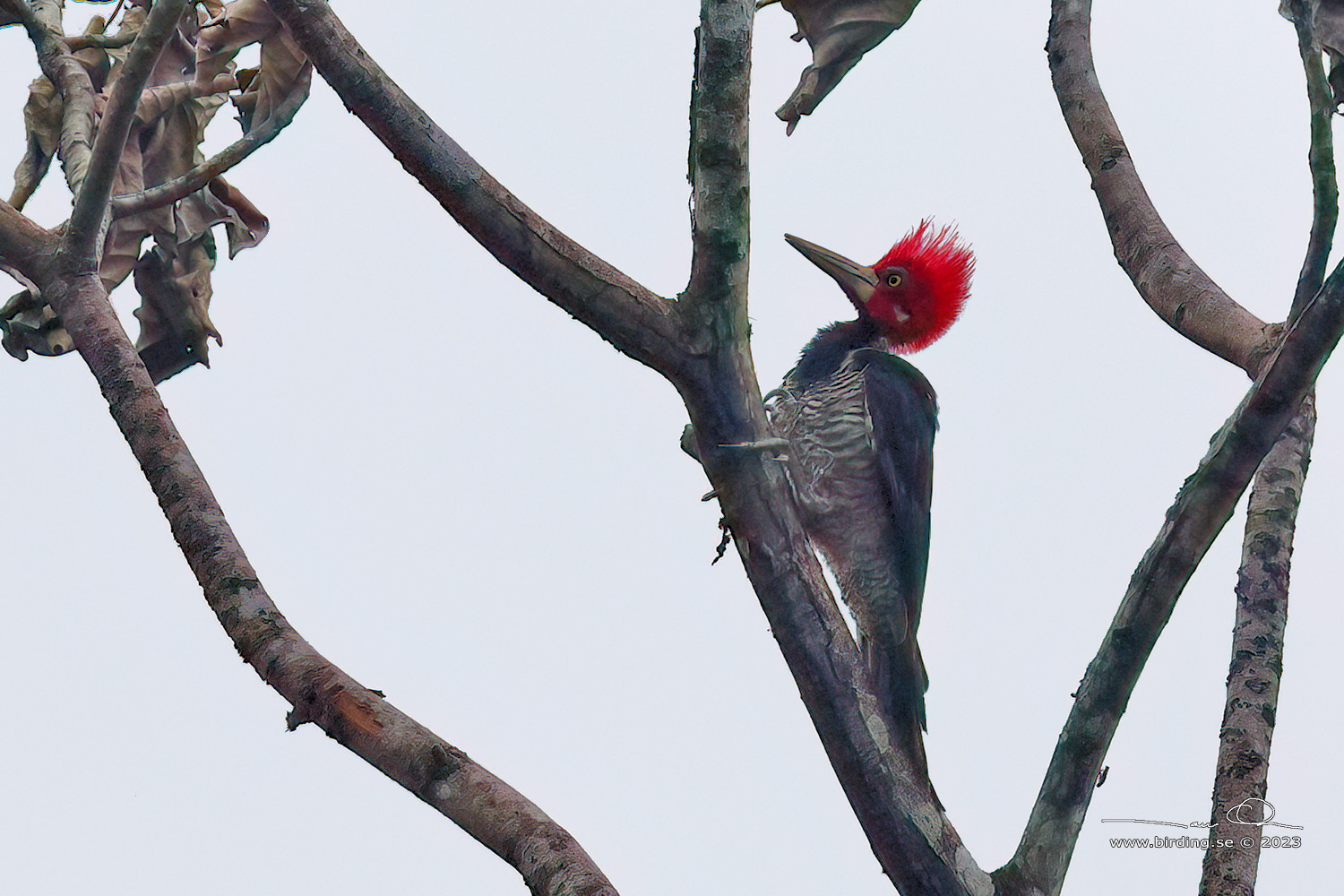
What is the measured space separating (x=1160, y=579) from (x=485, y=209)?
4.23 feet

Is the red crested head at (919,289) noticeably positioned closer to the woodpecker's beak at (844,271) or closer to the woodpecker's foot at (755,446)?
the woodpecker's beak at (844,271)

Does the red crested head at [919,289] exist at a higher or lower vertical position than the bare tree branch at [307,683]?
higher

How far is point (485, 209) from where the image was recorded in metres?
1.99

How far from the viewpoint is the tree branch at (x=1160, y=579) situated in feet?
5.97

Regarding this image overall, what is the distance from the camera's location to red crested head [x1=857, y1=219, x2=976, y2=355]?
4000 mm

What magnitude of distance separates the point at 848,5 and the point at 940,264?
170 centimetres

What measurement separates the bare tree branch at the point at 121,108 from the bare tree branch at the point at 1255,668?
102 inches

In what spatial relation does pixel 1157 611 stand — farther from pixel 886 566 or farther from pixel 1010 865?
pixel 886 566

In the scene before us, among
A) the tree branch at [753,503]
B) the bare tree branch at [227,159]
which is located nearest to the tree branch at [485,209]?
the tree branch at [753,503]

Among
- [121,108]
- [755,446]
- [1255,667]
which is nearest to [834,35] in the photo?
[755,446]

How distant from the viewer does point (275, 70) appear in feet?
8.82

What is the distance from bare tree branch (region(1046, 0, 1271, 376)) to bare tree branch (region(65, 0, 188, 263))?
2.27 meters

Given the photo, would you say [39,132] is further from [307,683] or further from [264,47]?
[307,683]

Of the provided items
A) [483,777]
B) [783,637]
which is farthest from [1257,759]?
A: [483,777]
